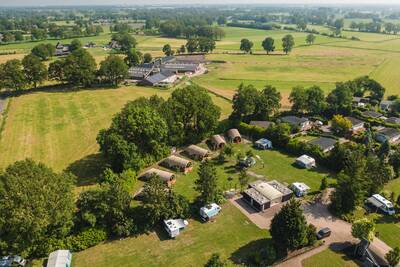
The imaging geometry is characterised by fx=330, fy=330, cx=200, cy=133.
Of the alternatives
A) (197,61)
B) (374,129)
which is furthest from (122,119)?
(197,61)

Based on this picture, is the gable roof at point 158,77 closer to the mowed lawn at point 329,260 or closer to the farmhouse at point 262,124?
the farmhouse at point 262,124

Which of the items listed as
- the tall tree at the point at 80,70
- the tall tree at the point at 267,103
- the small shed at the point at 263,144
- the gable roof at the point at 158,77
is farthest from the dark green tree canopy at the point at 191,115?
the tall tree at the point at 80,70

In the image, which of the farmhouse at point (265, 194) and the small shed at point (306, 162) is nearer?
the farmhouse at point (265, 194)

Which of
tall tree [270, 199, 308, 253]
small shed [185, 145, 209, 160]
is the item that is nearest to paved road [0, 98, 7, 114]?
small shed [185, 145, 209, 160]

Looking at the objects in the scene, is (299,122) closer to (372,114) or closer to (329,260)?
(372,114)

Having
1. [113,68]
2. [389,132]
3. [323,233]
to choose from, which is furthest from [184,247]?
[113,68]

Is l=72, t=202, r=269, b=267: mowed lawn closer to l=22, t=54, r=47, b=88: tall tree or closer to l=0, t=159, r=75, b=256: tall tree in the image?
l=0, t=159, r=75, b=256: tall tree

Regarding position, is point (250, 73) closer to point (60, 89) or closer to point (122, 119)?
point (60, 89)
